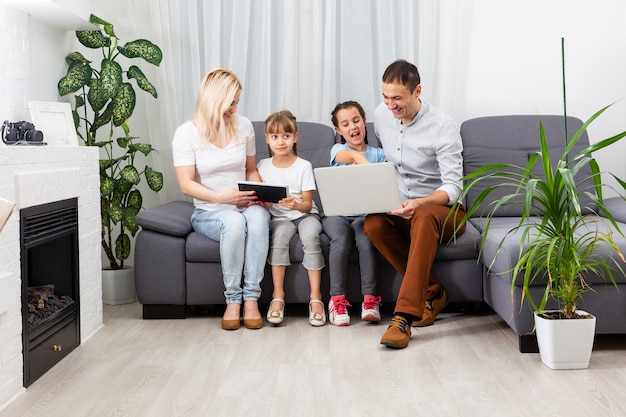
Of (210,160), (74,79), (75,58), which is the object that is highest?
(75,58)

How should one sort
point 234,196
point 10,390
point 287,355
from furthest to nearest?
point 234,196, point 287,355, point 10,390

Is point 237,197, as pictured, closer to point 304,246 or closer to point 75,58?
point 304,246

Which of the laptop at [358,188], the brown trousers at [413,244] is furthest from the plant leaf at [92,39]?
the brown trousers at [413,244]

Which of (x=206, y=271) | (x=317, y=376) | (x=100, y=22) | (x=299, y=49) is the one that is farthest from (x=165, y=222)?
(x=299, y=49)

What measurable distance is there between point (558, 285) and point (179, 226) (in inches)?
63.8

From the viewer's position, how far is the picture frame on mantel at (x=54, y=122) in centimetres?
315

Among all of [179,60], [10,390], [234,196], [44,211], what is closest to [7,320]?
[10,390]

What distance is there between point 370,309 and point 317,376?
74 centimetres

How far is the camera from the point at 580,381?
7.99 ft

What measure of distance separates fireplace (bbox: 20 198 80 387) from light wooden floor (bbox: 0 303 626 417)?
7 centimetres

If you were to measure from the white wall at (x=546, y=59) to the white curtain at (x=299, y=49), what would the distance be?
151 mm

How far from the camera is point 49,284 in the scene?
2.91 m

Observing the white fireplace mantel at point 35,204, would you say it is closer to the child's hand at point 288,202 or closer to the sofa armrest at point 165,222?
the sofa armrest at point 165,222

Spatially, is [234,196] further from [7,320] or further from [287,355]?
[7,320]
